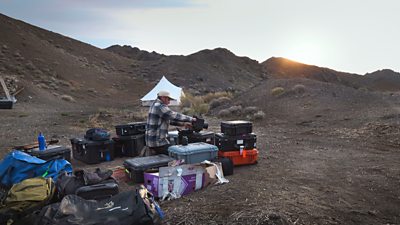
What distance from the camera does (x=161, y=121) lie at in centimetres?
642

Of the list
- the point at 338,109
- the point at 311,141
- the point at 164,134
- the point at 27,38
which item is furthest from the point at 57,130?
the point at 27,38

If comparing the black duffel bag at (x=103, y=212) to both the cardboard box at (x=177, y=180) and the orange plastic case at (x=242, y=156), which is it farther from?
the orange plastic case at (x=242, y=156)

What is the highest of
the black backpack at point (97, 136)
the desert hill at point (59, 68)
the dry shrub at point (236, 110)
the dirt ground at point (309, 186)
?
the desert hill at point (59, 68)

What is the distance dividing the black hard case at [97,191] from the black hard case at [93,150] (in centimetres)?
313

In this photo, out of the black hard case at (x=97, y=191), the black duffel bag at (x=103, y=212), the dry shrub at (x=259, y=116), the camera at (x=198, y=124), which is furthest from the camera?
the dry shrub at (x=259, y=116)

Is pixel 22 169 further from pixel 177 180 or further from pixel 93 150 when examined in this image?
pixel 177 180

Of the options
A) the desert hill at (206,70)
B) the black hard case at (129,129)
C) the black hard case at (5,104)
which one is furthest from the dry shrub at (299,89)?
the desert hill at (206,70)

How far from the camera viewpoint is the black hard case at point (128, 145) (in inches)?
311

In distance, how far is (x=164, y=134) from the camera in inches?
257

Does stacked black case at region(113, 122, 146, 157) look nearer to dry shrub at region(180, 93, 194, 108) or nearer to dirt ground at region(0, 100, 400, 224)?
dirt ground at region(0, 100, 400, 224)

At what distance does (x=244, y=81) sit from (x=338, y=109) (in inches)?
1770

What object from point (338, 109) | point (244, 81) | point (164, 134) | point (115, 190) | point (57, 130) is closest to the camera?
point (115, 190)

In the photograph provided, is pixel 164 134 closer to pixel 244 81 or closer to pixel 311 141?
pixel 311 141

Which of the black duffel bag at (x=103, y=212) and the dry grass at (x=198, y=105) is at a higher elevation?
the dry grass at (x=198, y=105)
